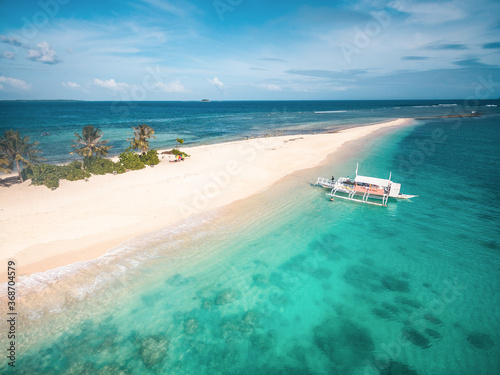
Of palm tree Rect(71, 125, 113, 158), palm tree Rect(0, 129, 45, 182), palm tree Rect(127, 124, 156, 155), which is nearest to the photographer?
palm tree Rect(0, 129, 45, 182)

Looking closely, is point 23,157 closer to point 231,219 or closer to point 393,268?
point 231,219

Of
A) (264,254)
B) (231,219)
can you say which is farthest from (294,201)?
(264,254)

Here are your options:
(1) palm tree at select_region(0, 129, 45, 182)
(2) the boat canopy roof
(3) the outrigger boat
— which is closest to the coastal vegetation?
(1) palm tree at select_region(0, 129, 45, 182)

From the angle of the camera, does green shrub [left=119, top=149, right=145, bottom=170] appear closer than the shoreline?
No

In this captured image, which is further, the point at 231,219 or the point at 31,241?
the point at 231,219

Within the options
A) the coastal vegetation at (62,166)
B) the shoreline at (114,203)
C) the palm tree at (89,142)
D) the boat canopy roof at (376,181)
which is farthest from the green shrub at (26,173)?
the boat canopy roof at (376,181)

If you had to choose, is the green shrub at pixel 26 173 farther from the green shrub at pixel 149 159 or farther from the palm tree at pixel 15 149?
the green shrub at pixel 149 159

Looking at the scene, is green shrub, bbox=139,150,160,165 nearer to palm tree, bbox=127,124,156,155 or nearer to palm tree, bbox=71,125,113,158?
palm tree, bbox=127,124,156,155

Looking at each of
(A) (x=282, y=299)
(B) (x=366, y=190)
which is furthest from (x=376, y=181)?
(A) (x=282, y=299)
